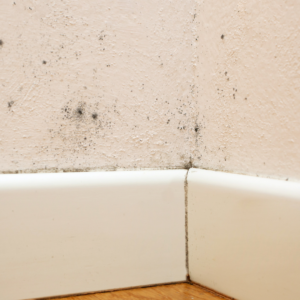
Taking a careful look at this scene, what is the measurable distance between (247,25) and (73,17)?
1.20ft

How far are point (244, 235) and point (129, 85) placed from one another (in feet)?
1.29

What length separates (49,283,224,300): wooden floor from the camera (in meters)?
0.50

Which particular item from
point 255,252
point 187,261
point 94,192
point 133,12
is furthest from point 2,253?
point 133,12

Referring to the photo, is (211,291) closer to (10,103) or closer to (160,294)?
(160,294)

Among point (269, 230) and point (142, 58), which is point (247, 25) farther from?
point (269, 230)

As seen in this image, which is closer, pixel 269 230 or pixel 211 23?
pixel 269 230

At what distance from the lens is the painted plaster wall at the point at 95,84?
533 mm

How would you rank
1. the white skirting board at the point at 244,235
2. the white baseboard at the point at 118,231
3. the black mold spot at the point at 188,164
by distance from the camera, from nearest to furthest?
the white skirting board at the point at 244,235, the white baseboard at the point at 118,231, the black mold spot at the point at 188,164

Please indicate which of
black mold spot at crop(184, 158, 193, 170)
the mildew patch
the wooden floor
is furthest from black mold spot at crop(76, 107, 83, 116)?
the wooden floor

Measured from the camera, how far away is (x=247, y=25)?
47cm

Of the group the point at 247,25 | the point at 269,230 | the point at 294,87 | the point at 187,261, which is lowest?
the point at 187,261

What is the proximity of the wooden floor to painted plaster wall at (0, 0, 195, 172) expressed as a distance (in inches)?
10.4

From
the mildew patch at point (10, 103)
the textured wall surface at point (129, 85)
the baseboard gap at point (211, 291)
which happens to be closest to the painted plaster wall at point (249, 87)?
the textured wall surface at point (129, 85)

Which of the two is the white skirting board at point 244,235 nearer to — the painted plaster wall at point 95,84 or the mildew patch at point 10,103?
the painted plaster wall at point 95,84
